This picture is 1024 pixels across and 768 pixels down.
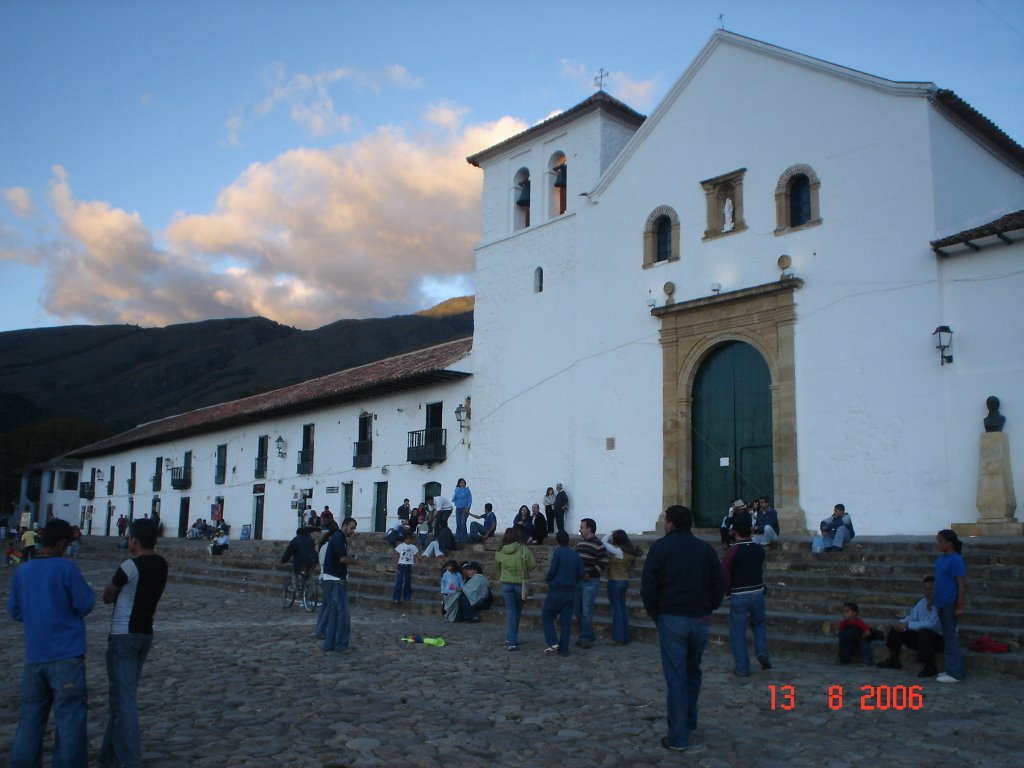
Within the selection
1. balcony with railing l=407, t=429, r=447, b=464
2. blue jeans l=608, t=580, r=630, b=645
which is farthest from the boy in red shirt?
balcony with railing l=407, t=429, r=447, b=464

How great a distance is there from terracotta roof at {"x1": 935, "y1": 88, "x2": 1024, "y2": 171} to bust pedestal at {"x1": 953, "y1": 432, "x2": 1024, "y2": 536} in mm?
5811

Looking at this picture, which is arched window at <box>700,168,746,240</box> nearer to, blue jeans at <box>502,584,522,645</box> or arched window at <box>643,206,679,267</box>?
arched window at <box>643,206,679,267</box>

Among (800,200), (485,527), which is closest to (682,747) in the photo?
(800,200)

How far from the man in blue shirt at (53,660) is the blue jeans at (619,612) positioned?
22.1 ft

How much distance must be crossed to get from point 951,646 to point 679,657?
366cm

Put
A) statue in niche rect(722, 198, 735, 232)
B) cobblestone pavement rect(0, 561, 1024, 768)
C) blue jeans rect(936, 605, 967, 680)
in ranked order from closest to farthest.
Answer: cobblestone pavement rect(0, 561, 1024, 768) → blue jeans rect(936, 605, 967, 680) → statue in niche rect(722, 198, 735, 232)

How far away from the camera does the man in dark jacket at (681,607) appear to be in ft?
20.3

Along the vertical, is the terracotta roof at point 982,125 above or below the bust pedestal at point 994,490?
above

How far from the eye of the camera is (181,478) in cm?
3856

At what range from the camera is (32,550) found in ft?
74.1

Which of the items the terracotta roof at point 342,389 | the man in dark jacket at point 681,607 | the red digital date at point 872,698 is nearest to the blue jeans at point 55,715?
the man in dark jacket at point 681,607

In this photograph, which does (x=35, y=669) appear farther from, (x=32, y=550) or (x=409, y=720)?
(x=32, y=550)

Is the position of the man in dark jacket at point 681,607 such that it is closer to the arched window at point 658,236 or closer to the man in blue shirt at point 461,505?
the arched window at point 658,236

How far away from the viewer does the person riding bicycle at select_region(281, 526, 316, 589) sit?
14.8 metres
